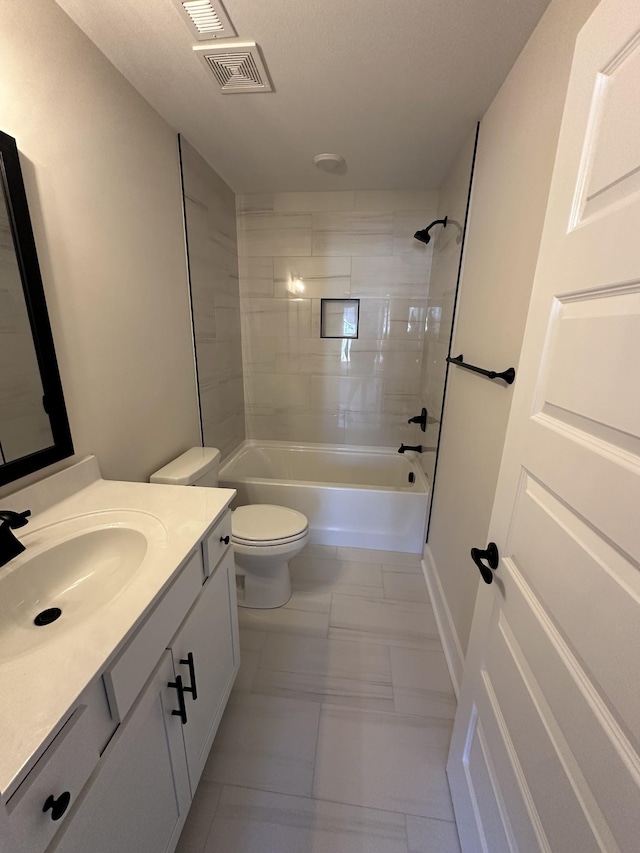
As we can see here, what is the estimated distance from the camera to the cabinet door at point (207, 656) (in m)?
0.93

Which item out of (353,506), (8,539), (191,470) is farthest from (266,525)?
(8,539)

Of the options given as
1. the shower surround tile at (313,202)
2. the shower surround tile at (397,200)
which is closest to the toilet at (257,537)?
the shower surround tile at (313,202)

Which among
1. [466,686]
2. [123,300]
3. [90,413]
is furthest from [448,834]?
[123,300]

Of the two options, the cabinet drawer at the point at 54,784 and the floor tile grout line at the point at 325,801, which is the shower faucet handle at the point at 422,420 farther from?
the cabinet drawer at the point at 54,784

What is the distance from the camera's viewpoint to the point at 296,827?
41.4 inches

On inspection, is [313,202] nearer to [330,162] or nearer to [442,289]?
[330,162]

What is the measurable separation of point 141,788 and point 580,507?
1.06 m

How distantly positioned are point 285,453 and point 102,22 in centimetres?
246

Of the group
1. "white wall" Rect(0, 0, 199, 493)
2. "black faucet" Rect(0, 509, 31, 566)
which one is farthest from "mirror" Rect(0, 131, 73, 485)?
"black faucet" Rect(0, 509, 31, 566)

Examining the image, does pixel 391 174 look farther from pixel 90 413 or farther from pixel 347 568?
pixel 347 568

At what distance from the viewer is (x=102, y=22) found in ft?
3.60

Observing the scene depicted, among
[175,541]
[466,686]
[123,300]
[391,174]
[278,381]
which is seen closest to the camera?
[175,541]

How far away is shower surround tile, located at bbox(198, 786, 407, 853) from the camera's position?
101 centimetres

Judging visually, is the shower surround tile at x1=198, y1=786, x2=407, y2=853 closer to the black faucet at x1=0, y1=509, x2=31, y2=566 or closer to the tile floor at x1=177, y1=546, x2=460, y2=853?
the tile floor at x1=177, y1=546, x2=460, y2=853
